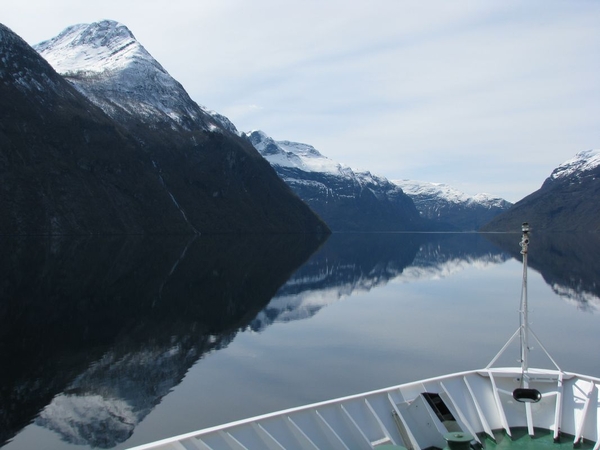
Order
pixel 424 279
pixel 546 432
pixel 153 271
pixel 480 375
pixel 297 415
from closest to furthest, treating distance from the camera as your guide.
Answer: pixel 297 415
pixel 546 432
pixel 480 375
pixel 153 271
pixel 424 279

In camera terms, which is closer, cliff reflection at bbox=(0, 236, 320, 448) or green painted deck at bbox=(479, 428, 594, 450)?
green painted deck at bbox=(479, 428, 594, 450)

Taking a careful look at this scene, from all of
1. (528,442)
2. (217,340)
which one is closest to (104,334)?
(217,340)

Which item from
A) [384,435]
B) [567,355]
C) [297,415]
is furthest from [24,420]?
[567,355]

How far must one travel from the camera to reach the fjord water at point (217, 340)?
85.6 ft

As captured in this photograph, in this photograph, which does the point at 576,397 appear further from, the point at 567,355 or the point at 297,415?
the point at 567,355

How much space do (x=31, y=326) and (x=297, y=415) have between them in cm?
3188

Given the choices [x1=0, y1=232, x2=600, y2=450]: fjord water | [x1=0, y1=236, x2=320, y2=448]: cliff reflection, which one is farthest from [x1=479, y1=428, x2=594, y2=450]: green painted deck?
[x1=0, y1=236, x2=320, y2=448]: cliff reflection

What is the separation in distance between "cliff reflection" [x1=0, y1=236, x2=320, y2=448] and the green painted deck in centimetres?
1429

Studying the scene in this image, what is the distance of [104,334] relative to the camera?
41.7 meters

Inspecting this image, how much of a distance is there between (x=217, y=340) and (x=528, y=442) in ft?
86.2

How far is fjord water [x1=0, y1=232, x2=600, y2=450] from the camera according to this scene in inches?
1027

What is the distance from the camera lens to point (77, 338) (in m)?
39.8

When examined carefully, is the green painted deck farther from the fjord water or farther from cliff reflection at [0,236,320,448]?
cliff reflection at [0,236,320,448]

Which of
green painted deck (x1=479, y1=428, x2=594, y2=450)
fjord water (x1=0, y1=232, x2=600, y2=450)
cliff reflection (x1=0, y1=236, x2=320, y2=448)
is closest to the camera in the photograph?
green painted deck (x1=479, y1=428, x2=594, y2=450)
